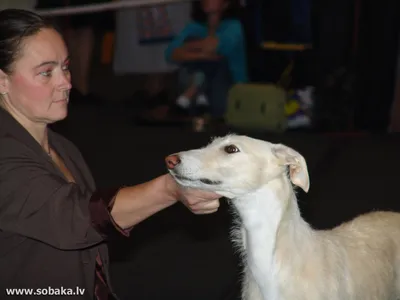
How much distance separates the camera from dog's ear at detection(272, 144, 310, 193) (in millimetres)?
2166

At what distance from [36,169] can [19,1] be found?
4.29 meters

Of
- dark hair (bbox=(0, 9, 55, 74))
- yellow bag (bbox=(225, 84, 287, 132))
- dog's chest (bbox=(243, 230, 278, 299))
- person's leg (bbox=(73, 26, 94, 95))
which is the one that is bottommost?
yellow bag (bbox=(225, 84, 287, 132))

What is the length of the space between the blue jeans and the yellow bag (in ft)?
1.60

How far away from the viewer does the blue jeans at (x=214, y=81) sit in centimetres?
777

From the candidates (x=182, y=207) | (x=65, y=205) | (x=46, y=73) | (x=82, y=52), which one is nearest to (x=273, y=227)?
(x=65, y=205)

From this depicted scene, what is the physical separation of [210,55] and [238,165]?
18.3 feet

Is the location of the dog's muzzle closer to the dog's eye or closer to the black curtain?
the dog's eye

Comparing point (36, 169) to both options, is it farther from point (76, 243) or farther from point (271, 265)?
point (271, 265)

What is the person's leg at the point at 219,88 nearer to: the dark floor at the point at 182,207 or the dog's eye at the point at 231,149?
the dark floor at the point at 182,207

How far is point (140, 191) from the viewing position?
207cm

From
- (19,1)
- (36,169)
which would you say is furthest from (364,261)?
(19,1)

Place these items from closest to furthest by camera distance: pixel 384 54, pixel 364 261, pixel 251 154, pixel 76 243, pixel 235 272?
pixel 76 243, pixel 251 154, pixel 364 261, pixel 235 272, pixel 384 54

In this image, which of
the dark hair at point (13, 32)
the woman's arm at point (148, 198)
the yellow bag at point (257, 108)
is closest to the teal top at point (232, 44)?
the yellow bag at point (257, 108)

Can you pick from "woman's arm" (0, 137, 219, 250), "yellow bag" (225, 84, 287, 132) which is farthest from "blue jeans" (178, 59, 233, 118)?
"woman's arm" (0, 137, 219, 250)
